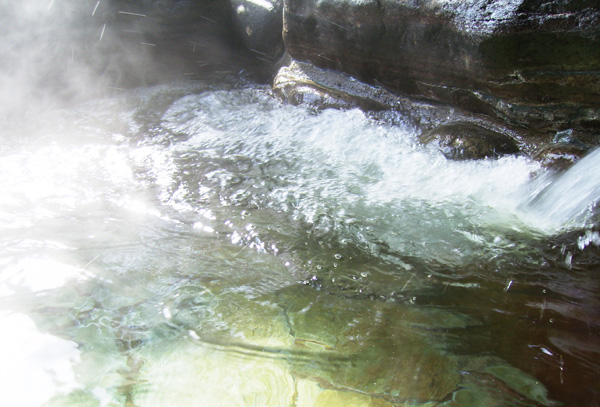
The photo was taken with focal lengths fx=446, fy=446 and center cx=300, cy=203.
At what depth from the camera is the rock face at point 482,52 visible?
2795 millimetres

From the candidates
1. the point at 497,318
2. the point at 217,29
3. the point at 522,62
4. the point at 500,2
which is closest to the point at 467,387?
the point at 497,318

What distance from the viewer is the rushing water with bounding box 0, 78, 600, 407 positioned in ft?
5.28

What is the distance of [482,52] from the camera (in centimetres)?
317

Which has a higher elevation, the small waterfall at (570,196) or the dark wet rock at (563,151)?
the dark wet rock at (563,151)

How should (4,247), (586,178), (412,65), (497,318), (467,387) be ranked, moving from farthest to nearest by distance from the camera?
(412,65) < (586,178) < (4,247) < (497,318) < (467,387)

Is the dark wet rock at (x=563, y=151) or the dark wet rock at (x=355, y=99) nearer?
the dark wet rock at (x=563, y=151)

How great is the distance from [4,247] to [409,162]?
2.70 meters

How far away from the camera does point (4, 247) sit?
2.46 meters

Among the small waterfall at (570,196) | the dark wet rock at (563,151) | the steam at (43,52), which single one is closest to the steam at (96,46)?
the steam at (43,52)

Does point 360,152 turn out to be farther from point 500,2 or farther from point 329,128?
point 500,2

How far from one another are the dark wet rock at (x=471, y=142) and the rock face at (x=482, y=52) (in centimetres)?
17

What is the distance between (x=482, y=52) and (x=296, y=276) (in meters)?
2.16

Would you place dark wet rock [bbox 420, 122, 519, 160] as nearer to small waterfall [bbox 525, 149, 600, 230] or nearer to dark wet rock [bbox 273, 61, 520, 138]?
dark wet rock [bbox 273, 61, 520, 138]

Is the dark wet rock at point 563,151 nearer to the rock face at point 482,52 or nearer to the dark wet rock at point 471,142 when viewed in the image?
the rock face at point 482,52
